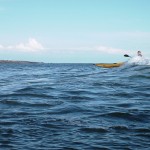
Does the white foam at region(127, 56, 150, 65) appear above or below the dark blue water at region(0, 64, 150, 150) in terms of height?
above

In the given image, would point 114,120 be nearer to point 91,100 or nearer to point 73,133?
point 73,133

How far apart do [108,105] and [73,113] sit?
2.10 metres

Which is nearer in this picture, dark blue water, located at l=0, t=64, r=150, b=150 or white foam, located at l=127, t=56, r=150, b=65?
dark blue water, located at l=0, t=64, r=150, b=150

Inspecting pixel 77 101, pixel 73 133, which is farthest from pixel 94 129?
pixel 77 101

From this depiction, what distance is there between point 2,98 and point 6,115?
154 inches

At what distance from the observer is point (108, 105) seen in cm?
1096

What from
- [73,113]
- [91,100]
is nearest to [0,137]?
[73,113]

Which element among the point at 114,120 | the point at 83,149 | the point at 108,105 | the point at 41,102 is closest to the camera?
the point at 83,149

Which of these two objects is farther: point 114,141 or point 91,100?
Result: point 91,100

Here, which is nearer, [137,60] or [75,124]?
[75,124]

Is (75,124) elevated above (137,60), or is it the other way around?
(137,60)

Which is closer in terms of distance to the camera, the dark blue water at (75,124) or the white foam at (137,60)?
the dark blue water at (75,124)

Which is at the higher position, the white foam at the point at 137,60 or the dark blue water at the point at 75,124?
the white foam at the point at 137,60

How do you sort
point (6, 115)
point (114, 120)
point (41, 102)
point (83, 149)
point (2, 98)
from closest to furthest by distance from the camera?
1. point (83, 149)
2. point (114, 120)
3. point (6, 115)
4. point (41, 102)
5. point (2, 98)
